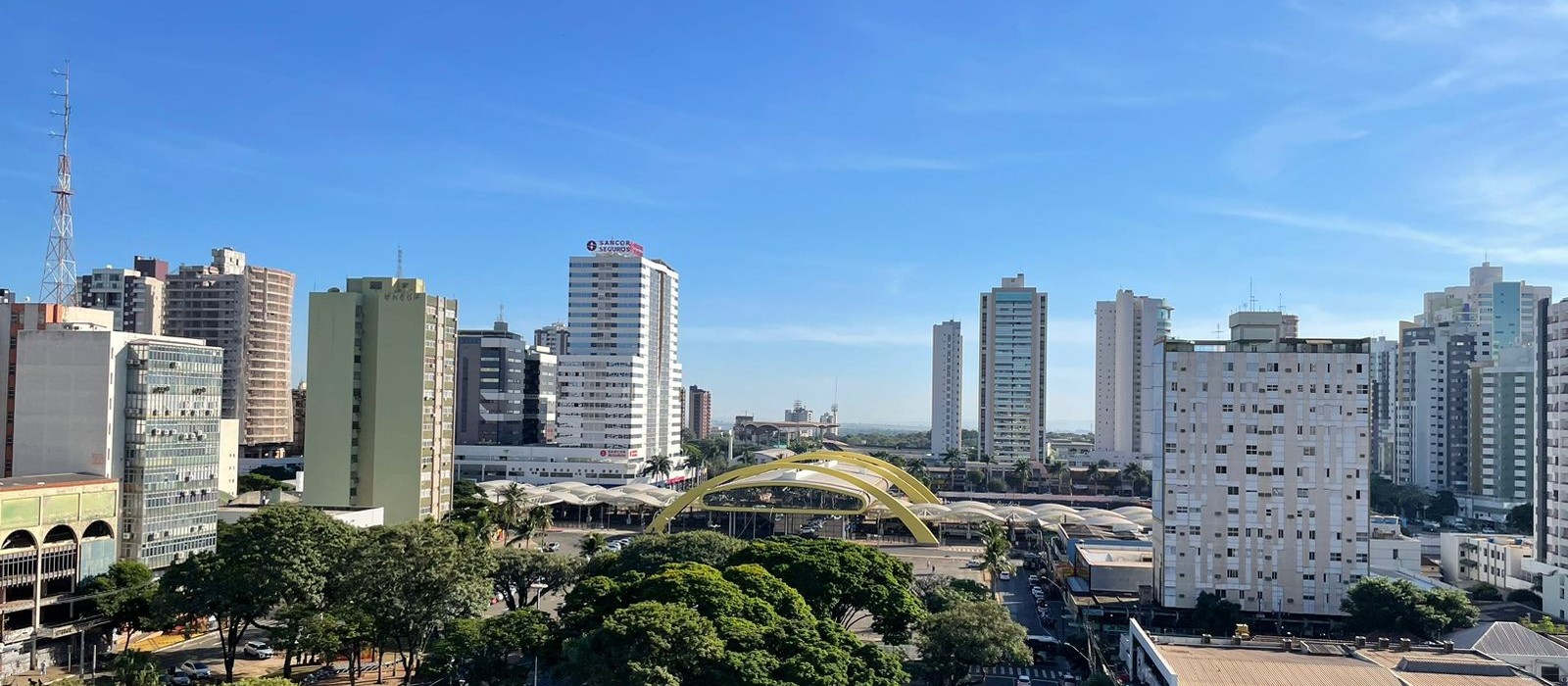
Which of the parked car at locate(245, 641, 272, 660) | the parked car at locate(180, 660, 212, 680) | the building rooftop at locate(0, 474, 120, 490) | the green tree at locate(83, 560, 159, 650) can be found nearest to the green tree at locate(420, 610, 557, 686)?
the parked car at locate(180, 660, 212, 680)

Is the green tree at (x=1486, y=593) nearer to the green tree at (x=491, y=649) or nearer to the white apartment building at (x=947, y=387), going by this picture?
the green tree at (x=491, y=649)

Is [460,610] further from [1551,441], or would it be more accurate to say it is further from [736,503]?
[1551,441]

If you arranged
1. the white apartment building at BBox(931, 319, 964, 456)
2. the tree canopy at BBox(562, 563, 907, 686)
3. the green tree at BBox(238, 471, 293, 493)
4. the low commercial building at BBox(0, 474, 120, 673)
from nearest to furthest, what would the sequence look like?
the tree canopy at BBox(562, 563, 907, 686)
the low commercial building at BBox(0, 474, 120, 673)
the green tree at BBox(238, 471, 293, 493)
the white apartment building at BBox(931, 319, 964, 456)

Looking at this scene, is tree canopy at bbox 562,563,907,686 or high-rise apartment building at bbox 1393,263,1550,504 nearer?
tree canopy at bbox 562,563,907,686

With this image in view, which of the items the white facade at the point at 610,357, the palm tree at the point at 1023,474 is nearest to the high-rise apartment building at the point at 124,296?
the white facade at the point at 610,357

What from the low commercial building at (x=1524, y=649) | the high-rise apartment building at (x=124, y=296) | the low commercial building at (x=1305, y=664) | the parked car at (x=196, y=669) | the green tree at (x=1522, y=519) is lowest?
the parked car at (x=196, y=669)

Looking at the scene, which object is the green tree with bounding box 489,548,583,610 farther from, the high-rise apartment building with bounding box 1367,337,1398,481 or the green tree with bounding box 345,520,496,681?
the high-rise apartment building with bounding box 1367,337,1398,481

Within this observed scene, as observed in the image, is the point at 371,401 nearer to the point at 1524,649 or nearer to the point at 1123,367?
the point at 1524,649
